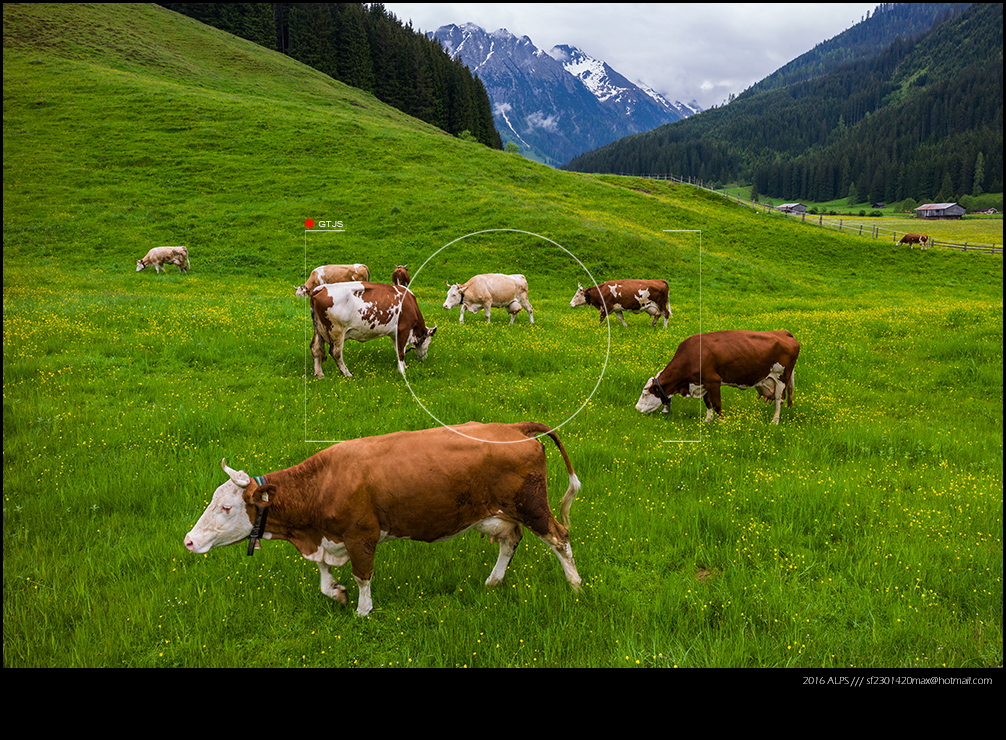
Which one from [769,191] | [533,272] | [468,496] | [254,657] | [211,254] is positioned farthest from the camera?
[769,191]

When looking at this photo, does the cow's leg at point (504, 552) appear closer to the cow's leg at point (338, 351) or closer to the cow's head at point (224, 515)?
the cow's head at point (224, 515)

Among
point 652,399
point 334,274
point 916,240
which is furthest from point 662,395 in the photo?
point 916,240

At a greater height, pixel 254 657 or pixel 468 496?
pixel 468 496

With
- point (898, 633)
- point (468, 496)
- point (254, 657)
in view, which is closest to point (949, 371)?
point (898, 633)

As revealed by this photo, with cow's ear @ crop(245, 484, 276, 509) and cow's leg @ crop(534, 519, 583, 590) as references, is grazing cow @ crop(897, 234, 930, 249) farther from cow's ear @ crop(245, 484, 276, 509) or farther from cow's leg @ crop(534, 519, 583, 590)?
cow's ear @ crop(245, 484, 276, 509)

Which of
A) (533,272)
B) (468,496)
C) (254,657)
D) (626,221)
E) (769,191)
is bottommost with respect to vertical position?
(254,657)

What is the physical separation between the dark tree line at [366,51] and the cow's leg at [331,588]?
3850 inches

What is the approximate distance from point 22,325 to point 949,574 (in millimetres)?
21019

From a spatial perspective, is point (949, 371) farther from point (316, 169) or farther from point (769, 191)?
point (769, 191)

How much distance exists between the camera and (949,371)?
46.3ft

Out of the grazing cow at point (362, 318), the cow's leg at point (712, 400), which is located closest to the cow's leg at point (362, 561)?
the grazing cow at point (362, 318)

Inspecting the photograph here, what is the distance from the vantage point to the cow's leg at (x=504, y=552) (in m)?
5.71

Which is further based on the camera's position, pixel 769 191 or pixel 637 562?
pixel 769 191

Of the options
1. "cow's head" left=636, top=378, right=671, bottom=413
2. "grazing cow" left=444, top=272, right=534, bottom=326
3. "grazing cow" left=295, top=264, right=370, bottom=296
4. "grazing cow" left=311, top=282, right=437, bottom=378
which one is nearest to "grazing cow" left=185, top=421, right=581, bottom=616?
"cow's head" left=636, top=378, right=671, bottom=413
